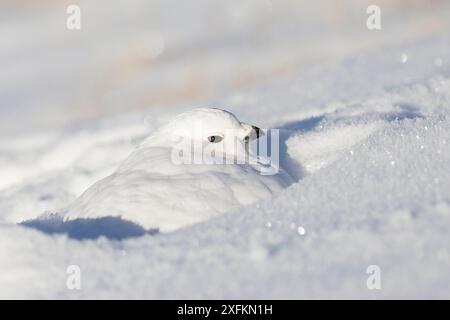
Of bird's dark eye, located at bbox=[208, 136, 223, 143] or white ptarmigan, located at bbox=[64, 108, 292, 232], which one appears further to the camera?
bird's dark eye, located at bbox=[208, 136, 223, 143]

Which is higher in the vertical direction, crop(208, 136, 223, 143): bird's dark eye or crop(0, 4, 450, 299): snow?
crop(208, 136, 223, 143): bird's dark eye

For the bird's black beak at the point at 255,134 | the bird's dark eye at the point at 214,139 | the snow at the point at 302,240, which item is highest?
the bird's black beak at the point at 255,134

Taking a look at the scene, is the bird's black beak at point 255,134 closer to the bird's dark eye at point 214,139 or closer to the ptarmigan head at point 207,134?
the ptarmigan head at point 207,134

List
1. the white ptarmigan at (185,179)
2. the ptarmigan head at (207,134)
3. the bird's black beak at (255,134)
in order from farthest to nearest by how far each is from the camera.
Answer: the bird's black beak at (255,134), the ptarmigan head at (207,134), the white ptarmigan at (185,179)

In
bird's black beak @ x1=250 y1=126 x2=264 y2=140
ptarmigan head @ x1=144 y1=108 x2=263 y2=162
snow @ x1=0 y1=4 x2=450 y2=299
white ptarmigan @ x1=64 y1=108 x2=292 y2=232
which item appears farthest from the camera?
bird's black beak @ x1=250 y1=126 x2=264 y2=140

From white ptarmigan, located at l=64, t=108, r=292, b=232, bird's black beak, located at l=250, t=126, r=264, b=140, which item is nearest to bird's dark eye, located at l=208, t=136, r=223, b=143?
white ptarmigan, located at l=64, t=108, r=292, b=232

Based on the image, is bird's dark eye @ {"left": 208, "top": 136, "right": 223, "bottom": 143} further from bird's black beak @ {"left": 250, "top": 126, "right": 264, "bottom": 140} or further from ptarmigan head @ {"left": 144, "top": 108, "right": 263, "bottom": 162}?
bird's black beak @ {"left": 250, "top": 126, "right": 264, "bottom": 140}

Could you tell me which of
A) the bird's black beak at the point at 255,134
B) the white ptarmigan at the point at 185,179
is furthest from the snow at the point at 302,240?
the bird's black beak at the point at 255,134

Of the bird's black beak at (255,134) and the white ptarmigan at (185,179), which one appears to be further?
the bird's black beak at (255,134)

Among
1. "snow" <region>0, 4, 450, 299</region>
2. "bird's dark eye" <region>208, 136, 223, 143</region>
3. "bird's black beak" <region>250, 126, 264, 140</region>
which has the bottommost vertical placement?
"snow" <region>0, 4, 450, 299</region>
